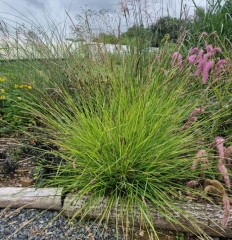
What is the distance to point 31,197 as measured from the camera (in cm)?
210

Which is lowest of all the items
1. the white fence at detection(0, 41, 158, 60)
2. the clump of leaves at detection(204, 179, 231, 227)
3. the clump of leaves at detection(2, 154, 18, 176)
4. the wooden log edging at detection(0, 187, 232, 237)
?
the wooden log edging at detection(0, 187, 232, 237)

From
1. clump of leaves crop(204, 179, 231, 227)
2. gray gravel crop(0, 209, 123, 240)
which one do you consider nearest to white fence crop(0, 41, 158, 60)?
gray gravel crop(0, 209, 123, 240)

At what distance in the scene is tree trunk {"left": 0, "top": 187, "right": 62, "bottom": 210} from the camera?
2.05m

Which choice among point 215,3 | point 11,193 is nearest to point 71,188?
point 11,193

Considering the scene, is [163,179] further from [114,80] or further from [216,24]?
[216,24]

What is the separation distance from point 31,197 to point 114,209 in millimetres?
620

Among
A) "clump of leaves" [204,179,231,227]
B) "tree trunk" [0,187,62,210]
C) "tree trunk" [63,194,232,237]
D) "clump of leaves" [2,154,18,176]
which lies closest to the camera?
"clump of leaves" [204,179,231,227]

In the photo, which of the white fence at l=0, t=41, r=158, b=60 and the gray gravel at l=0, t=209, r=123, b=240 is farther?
the white fence at l=0, t=41, r=158, b=60

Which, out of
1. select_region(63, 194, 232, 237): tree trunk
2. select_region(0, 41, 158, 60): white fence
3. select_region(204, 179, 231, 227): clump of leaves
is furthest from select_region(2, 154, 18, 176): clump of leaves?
select_region(0, 41, 158, 60): white fence

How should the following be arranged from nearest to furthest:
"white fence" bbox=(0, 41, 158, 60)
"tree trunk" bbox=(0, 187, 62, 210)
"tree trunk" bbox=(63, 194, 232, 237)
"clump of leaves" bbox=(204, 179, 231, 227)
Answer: "clump of leaves" bbox=(204, 179, 231, 227) → "tree trunk" bbox=(63, 194, 232, 237) → "tree trunk" bbox=(0, 187, 62, 210) → "white fence" bbox=(0, 41, 158, 60)

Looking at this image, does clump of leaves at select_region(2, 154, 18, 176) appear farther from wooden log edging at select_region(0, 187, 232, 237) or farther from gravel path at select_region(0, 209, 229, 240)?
gravel path at select_region(0, 209, 229, 240)

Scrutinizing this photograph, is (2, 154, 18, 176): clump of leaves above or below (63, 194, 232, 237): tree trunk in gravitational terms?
above

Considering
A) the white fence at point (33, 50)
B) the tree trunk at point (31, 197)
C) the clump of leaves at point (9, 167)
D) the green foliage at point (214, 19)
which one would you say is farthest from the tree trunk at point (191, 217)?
the green foliage at point (214, 19)

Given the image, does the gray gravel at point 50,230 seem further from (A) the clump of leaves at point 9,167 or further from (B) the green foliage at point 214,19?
(B) the green foliage at point 214,19
